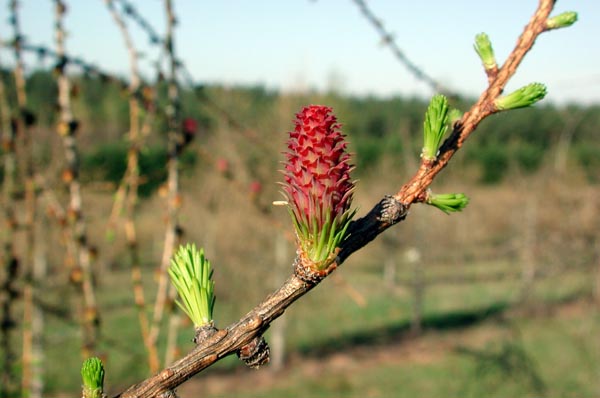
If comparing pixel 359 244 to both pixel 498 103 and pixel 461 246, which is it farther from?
pixel 461 246

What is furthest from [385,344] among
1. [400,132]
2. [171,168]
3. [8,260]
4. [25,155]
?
[171,168]

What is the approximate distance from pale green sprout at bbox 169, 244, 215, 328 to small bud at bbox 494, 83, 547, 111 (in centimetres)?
22

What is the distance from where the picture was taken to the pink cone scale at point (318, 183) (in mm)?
366

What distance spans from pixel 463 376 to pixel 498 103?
962 centimetres

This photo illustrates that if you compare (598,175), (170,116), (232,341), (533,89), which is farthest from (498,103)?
(598,175)

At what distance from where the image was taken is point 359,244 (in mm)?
393

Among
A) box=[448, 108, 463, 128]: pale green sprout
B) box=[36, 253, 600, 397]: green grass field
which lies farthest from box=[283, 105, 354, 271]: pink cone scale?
box=[36, 253, 600, 397]: green grass field

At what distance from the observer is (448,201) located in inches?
17.3

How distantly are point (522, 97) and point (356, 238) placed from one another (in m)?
0.15

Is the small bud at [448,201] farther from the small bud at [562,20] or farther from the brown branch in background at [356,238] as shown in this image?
the small bud at [562,20]

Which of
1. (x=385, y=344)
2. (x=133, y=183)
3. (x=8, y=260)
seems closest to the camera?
(x=133, y=183)

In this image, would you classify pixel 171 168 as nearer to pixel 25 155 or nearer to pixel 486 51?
pixel 25 155

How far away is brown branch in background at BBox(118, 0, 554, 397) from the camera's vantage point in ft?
1.16

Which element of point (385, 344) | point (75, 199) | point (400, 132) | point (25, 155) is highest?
point (400, 132)
